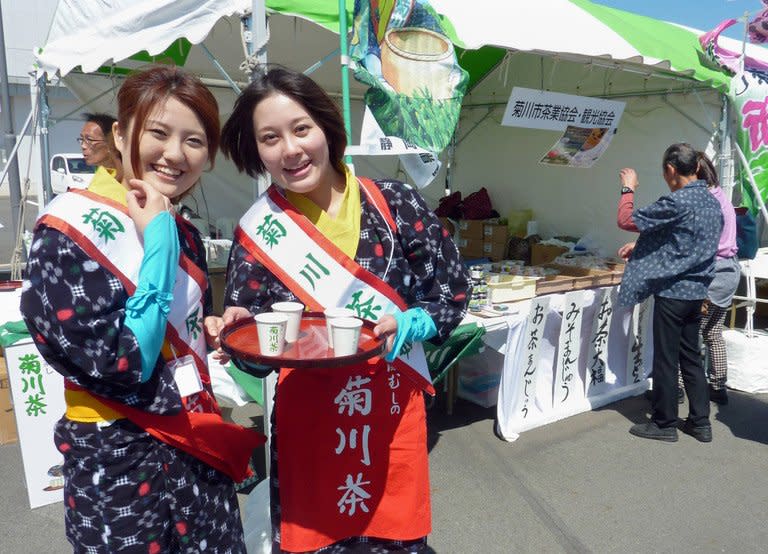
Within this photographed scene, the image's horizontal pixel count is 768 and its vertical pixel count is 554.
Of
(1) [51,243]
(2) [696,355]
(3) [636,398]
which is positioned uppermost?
(1) [51,243]

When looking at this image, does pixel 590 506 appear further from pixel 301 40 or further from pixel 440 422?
pixel 301 40

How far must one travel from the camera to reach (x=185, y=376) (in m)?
1.34

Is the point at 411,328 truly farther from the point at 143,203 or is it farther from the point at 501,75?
the point at 501,75

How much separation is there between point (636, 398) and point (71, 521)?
4.11m

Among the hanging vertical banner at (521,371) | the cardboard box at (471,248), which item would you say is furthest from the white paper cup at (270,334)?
the cardboard box at (471,248)

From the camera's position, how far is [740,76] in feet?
16.6

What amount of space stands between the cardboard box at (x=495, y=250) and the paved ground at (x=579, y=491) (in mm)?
2520

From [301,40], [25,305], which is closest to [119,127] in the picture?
[25,305]

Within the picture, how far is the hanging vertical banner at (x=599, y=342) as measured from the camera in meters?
4.20

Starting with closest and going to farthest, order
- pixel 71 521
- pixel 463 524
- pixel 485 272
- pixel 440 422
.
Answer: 1. pixel 71 521
2. pixel 463 524
3. pixel 440 422
4. pixel 485 272

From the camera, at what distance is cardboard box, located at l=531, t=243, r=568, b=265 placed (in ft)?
19.1

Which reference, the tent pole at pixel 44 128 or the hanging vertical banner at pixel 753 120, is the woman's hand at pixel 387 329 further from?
the hanging vertical banner at pixel 753 120

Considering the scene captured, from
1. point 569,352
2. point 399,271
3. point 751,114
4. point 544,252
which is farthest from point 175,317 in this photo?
point 751,114

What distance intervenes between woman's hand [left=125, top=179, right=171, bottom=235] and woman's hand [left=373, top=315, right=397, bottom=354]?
530 millimetres
